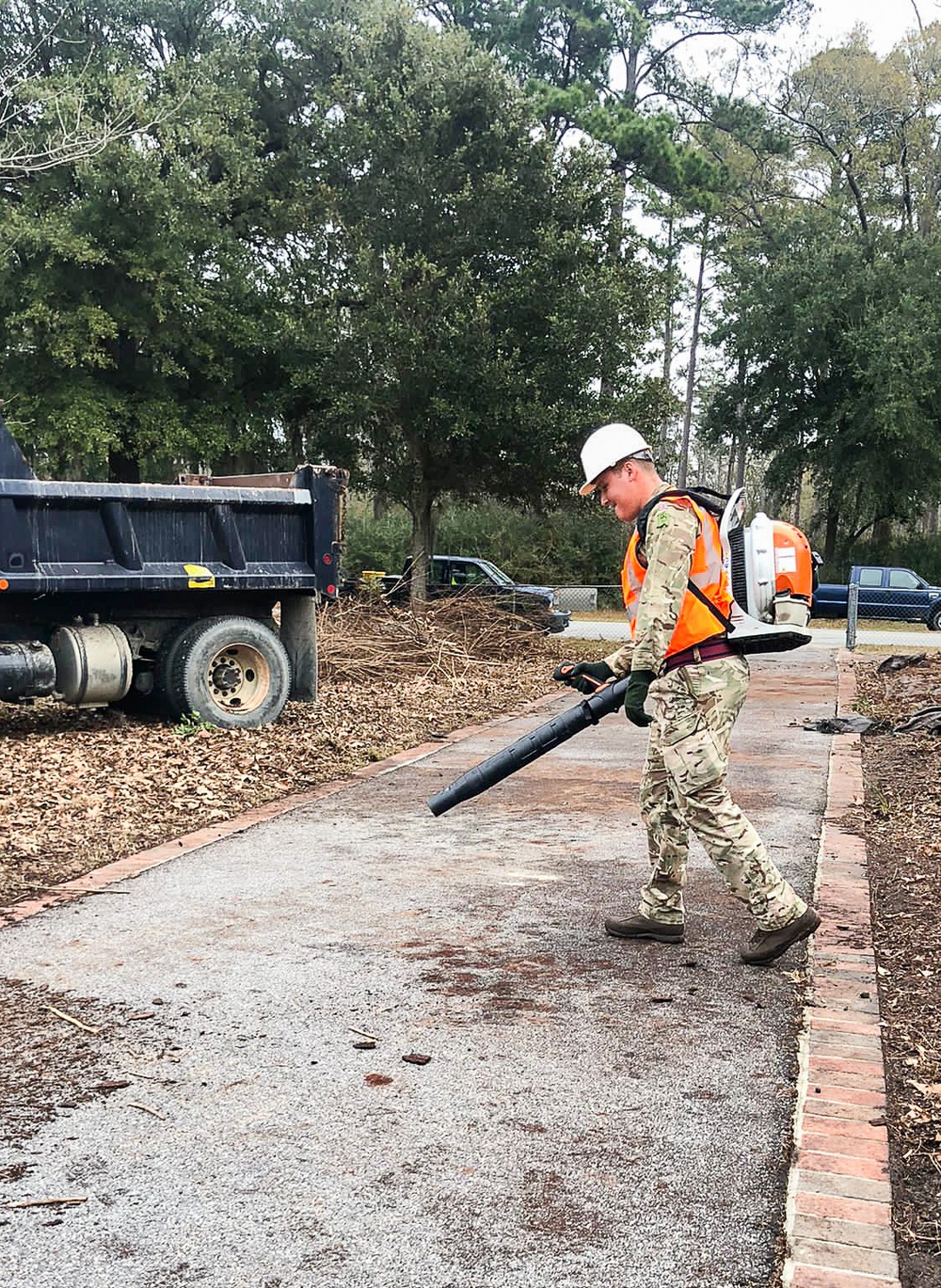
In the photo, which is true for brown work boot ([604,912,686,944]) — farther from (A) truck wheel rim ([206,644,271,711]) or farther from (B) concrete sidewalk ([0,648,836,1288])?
(A) truck wheel rim ([206,644,271,711])

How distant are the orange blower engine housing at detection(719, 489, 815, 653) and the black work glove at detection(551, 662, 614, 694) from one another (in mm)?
488

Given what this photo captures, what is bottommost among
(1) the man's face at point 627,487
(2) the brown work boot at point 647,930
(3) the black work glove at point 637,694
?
(2) the brown work boot at point 647,930

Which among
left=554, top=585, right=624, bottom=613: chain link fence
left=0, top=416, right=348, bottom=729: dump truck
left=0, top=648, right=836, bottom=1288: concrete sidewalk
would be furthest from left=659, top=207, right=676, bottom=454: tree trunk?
left=0, top=648, right=836, bottom=1288: concrete sidewalk

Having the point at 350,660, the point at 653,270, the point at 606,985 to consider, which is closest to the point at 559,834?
the point at 606,985

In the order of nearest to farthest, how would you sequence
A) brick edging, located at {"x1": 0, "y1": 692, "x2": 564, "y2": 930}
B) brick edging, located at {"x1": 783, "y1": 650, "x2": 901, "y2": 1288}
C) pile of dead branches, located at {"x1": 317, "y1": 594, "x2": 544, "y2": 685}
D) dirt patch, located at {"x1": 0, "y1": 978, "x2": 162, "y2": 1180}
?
brick edging, located at {"x1": 783, "y1": 650, "x2": 901, "y2": 1288} < dirt patch, located at {"x1": 0, "y1": 978, "x2": 162, "y2": 1180} < brick edging, located at {"x1": 0, "y1": 692, "x2": 564, "y2": 930} < pile of dead branches, located at {"x1": 317, "y1": 594, "x2": 544, "y2": 685}

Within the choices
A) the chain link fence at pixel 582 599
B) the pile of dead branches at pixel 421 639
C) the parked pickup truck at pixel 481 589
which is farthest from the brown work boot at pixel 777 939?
the chain link fence at pixel 582 599

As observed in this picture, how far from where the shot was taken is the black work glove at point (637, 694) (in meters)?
4.45

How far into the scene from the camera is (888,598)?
94.8 feet

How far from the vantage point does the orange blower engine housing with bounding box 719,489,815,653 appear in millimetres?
4660

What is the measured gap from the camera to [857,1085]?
141 inches

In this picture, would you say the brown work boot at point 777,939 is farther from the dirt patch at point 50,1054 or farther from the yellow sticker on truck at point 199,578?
the yellow sticker on truck at point 199,578

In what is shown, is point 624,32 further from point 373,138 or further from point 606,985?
point 606,985

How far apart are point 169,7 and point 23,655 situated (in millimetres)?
25314

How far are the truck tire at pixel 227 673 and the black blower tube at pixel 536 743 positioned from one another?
188 inches
